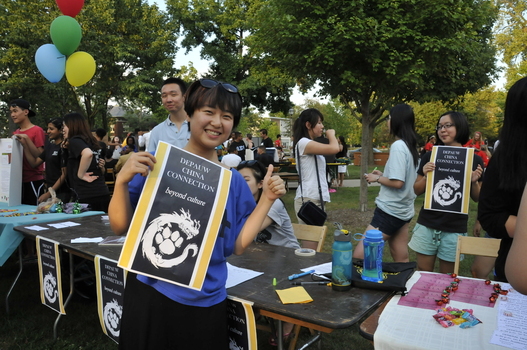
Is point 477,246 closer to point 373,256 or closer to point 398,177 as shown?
point 398,177

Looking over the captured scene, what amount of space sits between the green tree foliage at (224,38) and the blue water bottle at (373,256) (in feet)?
66.4

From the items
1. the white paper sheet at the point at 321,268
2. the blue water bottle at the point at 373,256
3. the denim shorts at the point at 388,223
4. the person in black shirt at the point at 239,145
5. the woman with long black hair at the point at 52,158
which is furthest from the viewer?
the person in black shirt at the point at 239,145

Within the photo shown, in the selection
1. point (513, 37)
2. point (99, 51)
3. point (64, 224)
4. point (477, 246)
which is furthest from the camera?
point (513, 37)

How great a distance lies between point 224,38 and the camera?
23.9m

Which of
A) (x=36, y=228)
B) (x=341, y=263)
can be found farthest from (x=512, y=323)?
(x=36, y=228)

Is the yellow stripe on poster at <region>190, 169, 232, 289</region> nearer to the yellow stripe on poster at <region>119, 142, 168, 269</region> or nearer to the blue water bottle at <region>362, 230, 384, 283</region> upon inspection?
the yellow stripe on poster at <region>119, 142, 168, 269</region>

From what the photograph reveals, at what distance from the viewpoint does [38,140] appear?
5438mm

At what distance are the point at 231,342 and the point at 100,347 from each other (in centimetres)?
184

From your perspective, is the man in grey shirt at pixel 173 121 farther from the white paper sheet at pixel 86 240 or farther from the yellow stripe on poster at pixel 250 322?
the yellow stripe on poster at pixel 250 322

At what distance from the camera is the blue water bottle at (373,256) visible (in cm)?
207

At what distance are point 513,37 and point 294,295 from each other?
25739 millimetres

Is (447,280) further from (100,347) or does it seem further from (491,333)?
(100,347)

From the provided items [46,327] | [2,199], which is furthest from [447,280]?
[2,199]

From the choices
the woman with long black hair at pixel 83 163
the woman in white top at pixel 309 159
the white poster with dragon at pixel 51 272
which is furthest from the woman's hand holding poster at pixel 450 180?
the woman with long black hair at pixel 83 163
